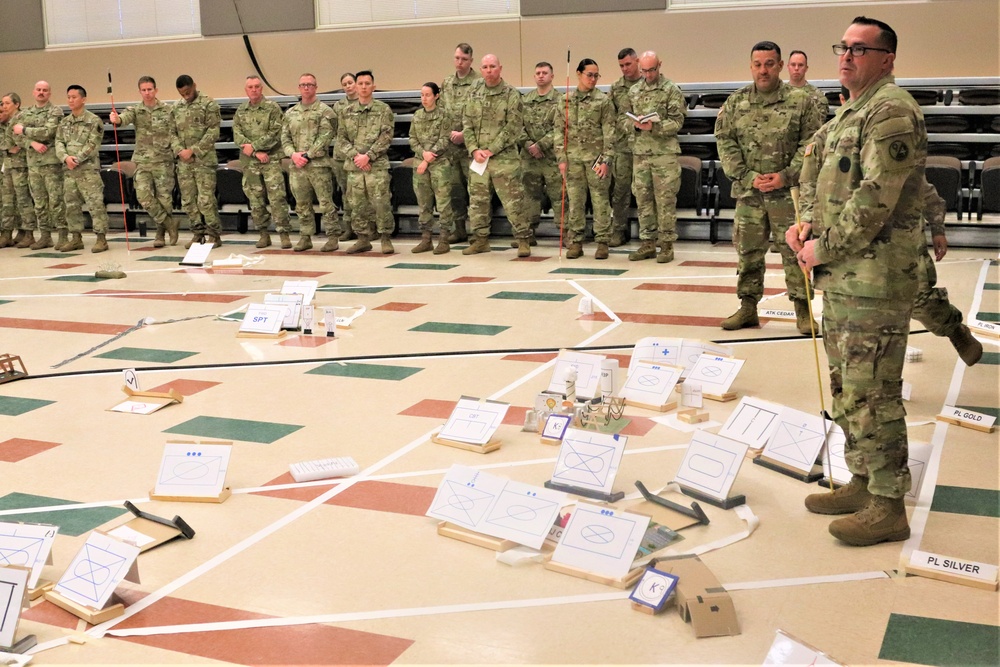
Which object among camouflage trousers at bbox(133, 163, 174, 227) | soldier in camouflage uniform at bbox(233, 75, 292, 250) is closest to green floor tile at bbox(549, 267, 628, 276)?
soldier in camouflage uniform at bbox(233, 75, 292, 250)

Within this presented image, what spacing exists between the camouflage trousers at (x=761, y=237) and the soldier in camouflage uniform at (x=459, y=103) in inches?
175

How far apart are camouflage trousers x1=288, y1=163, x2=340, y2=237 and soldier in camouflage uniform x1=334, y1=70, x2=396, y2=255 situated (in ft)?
0.78

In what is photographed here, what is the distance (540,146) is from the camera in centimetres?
1003

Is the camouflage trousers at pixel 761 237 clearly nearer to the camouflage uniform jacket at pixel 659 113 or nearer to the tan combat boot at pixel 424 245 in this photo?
the camouflage uniform jacket at pixel 659 113

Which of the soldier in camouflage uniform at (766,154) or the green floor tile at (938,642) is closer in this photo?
the green floor tile at (938,642)

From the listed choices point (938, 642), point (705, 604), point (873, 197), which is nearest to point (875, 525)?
point (938, 642)

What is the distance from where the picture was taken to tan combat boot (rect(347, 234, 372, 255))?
10.5 meters

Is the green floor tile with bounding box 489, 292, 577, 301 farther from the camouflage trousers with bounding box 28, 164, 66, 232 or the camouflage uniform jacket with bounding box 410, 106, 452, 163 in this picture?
the camouflage trousers with bounding box 28, 164, 66, 232

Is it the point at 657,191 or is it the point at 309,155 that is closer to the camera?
the point at 657,191

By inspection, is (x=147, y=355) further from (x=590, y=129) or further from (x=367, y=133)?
(x=590, y=129)

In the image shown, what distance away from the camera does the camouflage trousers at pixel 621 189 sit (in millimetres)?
9688

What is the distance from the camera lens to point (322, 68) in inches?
574

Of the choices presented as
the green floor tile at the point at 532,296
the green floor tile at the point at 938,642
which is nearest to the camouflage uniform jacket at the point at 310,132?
the green floor tile at the point at 532,296

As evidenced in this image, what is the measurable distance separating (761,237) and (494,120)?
4.22 metres
